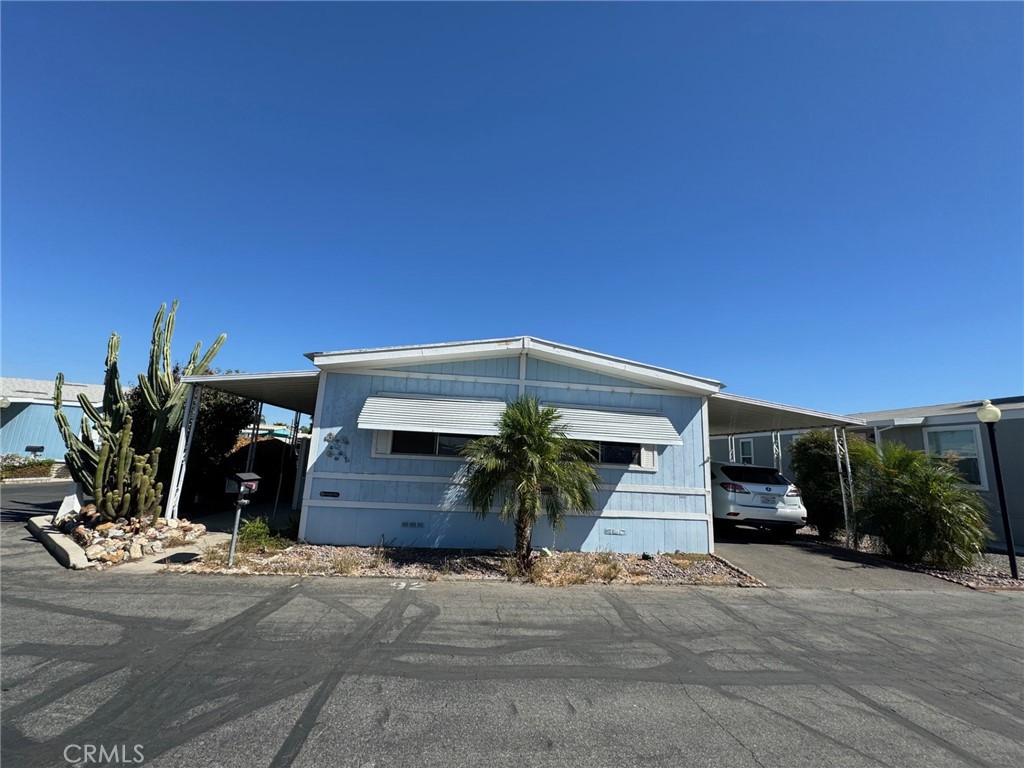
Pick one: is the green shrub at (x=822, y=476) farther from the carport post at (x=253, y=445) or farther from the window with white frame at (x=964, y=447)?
the carport post at (x=253, y=445)

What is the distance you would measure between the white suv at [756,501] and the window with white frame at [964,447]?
475 centimetres

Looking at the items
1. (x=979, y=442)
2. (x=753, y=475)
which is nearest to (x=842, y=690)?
(x=753, y=475)

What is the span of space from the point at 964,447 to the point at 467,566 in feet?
43.8

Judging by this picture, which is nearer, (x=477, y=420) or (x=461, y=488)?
(x=477, y=420)

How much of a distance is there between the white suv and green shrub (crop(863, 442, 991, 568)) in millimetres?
1314

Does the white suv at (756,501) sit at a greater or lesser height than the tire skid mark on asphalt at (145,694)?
greater

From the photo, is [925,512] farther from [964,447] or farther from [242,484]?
[242,484]

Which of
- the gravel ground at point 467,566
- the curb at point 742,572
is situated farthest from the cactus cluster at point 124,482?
the curb at point 742,572

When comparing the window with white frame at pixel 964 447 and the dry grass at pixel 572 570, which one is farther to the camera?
the window with white frame at pixel 964 447

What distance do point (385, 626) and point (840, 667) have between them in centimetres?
436

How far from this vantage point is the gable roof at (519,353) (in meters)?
7.97

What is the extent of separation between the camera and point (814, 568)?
8.00 metres

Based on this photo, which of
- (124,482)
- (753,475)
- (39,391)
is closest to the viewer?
(124,482)

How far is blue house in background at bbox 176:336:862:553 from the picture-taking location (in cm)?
788
